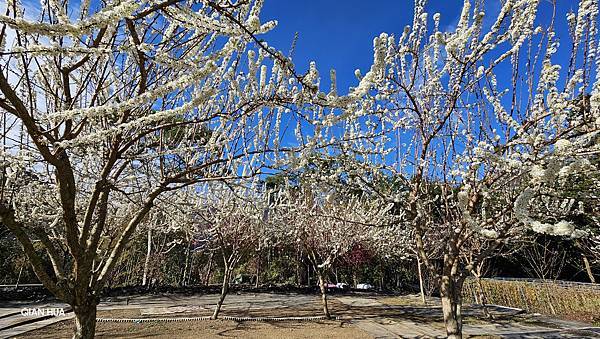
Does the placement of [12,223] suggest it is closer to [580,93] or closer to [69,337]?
[580,93]

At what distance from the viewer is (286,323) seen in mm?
8891

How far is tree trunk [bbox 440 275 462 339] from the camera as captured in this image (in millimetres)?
3623

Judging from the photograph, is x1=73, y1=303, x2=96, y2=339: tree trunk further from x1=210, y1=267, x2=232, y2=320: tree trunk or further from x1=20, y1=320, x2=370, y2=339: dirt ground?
x1=210, y1=267, x2=232, y2=320: tree trunk

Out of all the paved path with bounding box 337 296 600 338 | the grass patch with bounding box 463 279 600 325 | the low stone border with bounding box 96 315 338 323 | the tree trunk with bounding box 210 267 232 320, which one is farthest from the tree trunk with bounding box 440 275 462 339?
the grass patch with bounding box 463 279 600 325

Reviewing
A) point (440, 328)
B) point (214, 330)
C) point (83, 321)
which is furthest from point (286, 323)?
point (83, 321)

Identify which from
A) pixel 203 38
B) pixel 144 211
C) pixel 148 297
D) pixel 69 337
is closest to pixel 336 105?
pixel 203 38

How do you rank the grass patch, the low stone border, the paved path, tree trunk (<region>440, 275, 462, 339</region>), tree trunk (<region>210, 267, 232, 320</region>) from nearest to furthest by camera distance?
tree trunk (<region>440, 275, 462, 339</region>) < the paved path < the low stone border < tree trunk (<region>210, 267, 232, 320</region>) < the grass patch

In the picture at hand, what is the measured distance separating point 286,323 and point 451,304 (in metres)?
6.03

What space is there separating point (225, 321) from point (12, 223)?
7.77 meters

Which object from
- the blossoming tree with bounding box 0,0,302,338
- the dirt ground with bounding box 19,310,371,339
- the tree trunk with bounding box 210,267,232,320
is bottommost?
the dirt ground with bounding box 19,310,371,339

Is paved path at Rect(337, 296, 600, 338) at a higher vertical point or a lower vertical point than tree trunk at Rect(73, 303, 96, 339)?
lower

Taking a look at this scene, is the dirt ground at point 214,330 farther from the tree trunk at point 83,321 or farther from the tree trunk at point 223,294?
the tree trunk at point 83,321

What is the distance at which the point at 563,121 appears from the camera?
10.3ft

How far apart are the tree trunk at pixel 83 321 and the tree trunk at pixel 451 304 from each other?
3.16 m
